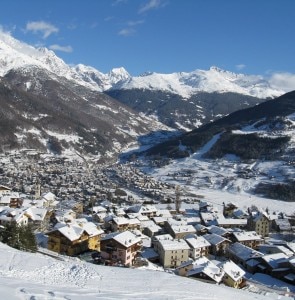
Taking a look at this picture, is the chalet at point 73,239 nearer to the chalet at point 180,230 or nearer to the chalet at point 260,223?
the chalet at point 180,230

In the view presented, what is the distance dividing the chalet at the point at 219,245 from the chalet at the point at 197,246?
104cm

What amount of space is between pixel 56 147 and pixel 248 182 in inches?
3612

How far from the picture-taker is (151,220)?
72.2m

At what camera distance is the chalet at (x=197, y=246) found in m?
54.2

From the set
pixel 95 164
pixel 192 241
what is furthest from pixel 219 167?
pixel 192 241

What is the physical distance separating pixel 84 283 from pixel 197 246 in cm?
3077

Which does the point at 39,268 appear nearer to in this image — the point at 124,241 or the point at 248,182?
the point at 124,241

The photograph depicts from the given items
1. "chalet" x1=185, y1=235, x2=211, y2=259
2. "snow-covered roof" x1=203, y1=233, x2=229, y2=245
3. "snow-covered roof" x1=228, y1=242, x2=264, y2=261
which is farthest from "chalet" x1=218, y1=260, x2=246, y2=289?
"snow-covered roof" x1=203, y1=233, x2=229, y2=245

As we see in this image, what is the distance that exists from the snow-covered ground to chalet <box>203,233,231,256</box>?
28885 mm

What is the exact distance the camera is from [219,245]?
58.6 meters

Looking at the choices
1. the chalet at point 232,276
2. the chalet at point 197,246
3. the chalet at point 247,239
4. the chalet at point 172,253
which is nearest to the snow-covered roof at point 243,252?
the chalet at point 247,239

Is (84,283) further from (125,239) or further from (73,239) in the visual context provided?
(73,239)

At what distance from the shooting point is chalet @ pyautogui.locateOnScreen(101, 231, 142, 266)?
1844 inches

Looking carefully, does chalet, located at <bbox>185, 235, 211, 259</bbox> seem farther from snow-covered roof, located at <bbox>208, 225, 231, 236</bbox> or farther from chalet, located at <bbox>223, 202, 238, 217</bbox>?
chalet, located at <bbox>223, 202, 238, 217</bbox>
